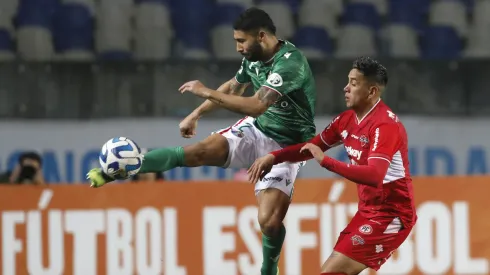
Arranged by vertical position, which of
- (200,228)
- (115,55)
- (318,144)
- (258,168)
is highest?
(115,55)

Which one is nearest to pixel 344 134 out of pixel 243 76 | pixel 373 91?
pixel 373 91

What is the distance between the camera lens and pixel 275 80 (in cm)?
638

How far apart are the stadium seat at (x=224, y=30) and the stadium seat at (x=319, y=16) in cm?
65

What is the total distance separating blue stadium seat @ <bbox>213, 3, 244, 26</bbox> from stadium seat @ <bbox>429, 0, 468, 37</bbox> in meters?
1.95

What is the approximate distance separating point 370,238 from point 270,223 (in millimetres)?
975

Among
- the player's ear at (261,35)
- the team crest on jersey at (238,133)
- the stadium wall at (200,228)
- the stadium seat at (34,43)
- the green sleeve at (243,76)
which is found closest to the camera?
the player's ear at (261,35)

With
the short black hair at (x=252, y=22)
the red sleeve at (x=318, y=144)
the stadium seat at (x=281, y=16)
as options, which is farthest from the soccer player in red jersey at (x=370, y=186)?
the stadium seat at (x=281, y=16)

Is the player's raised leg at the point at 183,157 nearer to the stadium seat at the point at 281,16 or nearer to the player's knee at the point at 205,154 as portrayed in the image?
the player's knee at the point at 205,154

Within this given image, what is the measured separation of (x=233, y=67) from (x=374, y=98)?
4069 mm

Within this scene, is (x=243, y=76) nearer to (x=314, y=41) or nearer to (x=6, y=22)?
(x=314, y=41)

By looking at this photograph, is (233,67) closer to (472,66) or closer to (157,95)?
(157,95)

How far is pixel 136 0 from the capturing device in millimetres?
10688

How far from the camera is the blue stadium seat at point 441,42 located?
10.8m

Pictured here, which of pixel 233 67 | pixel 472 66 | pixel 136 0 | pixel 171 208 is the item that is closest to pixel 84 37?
pixel 136 0
